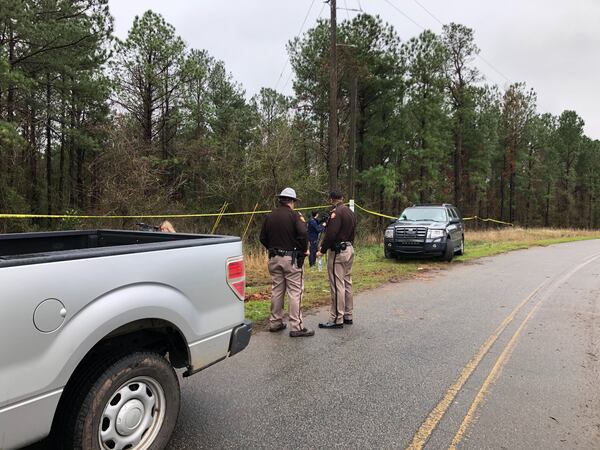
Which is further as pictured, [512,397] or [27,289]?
[512,397]

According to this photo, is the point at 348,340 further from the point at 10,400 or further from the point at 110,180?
the point at 110,180

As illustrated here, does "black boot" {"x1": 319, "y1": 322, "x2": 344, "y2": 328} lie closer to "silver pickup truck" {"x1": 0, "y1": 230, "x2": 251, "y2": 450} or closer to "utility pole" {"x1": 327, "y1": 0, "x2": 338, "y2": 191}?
"silver pickup truck" {"x1": 0, "y1": 230, "x2": 251, "y2": 450}

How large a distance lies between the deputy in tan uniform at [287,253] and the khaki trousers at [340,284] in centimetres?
62

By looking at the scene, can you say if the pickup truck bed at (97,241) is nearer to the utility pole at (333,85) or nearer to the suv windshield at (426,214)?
the suv windshield at (426,214)

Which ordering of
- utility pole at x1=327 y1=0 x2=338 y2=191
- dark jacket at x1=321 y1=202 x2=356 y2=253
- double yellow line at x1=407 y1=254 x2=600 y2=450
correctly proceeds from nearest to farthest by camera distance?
double yellow line at x1=407 y1=254 x2=600 y2=450
dark jacket at x1=321 y1=202 x2=356 y2=253
utility pole at x1=327 y1=0 x2=338 y2=191

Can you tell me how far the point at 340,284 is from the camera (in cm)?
657

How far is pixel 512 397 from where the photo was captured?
4082mm

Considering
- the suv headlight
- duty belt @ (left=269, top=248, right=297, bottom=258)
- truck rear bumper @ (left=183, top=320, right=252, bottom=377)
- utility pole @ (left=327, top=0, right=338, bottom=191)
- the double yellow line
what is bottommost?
the double yellow line

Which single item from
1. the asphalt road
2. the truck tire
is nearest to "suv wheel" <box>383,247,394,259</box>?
the asphalt road

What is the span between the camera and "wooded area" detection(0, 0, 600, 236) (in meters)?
18.3

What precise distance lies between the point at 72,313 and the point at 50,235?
7.05 feet

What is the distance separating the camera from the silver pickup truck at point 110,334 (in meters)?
2.18

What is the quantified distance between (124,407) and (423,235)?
41.5 feet

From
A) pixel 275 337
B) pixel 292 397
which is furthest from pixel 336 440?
pixel 275 337
